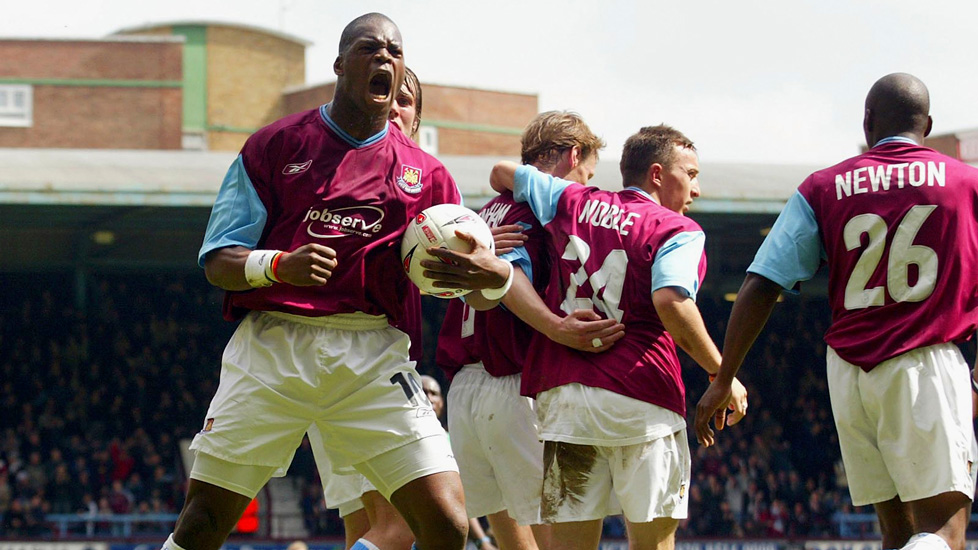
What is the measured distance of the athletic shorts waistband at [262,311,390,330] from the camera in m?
4.84

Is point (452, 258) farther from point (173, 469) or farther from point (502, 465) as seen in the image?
point (173, 469)

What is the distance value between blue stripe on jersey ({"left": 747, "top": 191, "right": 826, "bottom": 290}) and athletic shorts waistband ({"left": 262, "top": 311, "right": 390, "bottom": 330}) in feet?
5.45

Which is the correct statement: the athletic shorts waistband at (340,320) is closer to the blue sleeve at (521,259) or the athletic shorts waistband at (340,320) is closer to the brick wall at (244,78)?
the blue sleeve at (521,259)

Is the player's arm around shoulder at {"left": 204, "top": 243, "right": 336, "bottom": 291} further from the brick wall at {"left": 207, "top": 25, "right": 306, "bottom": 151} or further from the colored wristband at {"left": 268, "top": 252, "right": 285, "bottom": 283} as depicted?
the brick wall at {"left": 207, "top": 25, "right": 306, "bottom": 151}

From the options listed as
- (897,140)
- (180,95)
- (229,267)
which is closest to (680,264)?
(897,140)

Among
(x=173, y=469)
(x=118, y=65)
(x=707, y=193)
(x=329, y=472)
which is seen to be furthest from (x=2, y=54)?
(x=329, y=472)

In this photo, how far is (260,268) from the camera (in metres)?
4.55

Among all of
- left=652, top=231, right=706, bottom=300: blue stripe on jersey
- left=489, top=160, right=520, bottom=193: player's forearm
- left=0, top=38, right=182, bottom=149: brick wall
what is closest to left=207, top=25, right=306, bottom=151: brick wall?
left=0, top=38, right=182, bottom=149: brick wall

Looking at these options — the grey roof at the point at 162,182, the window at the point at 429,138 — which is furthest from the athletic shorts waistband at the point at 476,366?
the window at the point at 429,138

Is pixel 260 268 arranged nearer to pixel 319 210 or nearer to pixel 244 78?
pixel 319 210

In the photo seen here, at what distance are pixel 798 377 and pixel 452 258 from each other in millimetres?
22717

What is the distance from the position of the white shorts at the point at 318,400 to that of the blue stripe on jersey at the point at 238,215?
1.12ft

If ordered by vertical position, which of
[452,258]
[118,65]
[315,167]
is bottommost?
[452,258]

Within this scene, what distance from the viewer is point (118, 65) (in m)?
40.4
